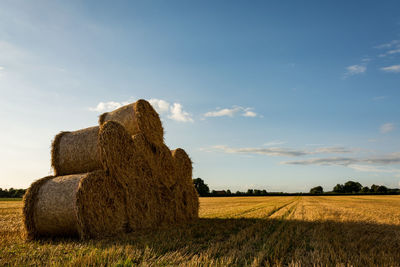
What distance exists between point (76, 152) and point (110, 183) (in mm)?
1421

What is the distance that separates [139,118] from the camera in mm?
8766

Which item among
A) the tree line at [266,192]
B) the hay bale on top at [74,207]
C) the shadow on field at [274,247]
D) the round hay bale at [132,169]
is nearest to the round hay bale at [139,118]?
the round hay bale at [132,169]

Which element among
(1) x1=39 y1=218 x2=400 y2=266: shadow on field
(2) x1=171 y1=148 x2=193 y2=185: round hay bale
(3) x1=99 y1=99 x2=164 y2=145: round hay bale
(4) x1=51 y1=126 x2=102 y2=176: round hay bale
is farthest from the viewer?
(2) x1=171 y1=148 x2=193 y2=185: round hay bale

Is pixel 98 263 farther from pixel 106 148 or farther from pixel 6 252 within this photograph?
pixel 106 148

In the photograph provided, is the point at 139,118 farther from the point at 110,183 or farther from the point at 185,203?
the point at 185,203

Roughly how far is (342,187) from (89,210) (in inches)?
4940

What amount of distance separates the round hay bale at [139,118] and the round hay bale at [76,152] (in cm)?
111

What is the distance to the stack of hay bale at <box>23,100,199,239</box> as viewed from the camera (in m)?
6.75

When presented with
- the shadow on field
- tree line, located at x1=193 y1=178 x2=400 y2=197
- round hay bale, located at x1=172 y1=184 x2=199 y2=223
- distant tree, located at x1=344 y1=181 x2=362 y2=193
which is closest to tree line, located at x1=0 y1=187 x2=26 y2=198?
tree line, located at x1=193 y1=178 x2=400 y2=197

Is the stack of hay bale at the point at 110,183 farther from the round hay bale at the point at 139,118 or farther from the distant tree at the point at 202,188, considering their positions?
the distant tree at the point at 202,188

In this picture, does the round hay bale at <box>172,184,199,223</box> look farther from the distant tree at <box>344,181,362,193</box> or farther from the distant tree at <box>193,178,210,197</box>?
the distant tree at <box>344,181,362,193</box>

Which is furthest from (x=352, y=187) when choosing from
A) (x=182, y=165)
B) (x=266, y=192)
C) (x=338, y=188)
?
(x=182, y=165)

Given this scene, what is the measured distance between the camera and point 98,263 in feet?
12.6

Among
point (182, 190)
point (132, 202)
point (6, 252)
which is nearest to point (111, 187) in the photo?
point (132, 202)
